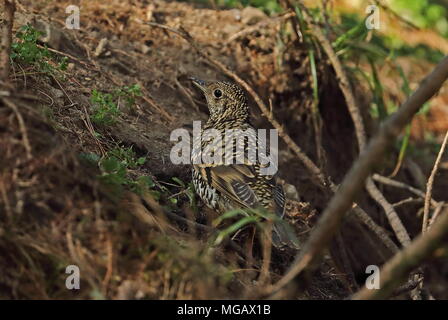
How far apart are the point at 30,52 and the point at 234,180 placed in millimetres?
1729

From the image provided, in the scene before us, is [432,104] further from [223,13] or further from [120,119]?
[120,119]

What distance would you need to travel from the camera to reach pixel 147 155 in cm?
568

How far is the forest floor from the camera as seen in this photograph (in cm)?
372

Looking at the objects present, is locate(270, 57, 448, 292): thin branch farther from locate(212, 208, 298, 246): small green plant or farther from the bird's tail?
the bird's tail

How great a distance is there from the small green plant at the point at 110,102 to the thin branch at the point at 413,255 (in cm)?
278

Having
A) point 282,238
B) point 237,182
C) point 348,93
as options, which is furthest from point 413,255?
point 348,93

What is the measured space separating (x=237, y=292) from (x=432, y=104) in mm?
7141

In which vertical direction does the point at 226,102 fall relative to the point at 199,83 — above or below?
below

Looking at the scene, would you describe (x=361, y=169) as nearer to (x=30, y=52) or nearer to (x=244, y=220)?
(x=244, y=220)

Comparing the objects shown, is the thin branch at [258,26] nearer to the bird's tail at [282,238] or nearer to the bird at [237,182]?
the bird at [237,182]

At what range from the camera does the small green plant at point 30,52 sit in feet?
17.2

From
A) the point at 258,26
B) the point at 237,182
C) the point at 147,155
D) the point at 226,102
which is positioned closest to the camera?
the point at 237,182

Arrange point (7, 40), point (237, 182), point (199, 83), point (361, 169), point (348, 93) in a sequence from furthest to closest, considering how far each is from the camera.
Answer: point (348, 93) < point (199, 83) < point (237, 182) < point (7, 40) < point (361, 169)

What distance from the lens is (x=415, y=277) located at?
527 centimetres
